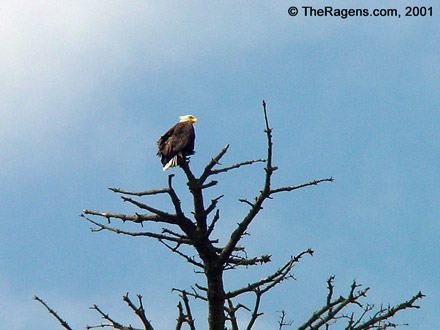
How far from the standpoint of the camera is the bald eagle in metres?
9.66

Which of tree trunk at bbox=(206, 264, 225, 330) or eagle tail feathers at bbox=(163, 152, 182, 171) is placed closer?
tree trunk at bbox=(206, 264, 225, 330)

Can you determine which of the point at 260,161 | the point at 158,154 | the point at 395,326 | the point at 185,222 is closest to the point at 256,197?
the point at 260,161

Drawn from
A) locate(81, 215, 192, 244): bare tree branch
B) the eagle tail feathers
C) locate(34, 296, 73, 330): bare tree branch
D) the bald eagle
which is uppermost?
the bald eagle

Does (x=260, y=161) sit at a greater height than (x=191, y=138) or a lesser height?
lesser

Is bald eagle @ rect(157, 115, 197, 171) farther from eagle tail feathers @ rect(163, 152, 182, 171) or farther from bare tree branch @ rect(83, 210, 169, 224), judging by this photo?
bare tree branch @ rect(83, 210, 169, 224)

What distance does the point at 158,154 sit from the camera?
1011cm

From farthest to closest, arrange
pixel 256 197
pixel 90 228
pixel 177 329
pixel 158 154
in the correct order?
pixel 158 154 < pixel 90 228 < pixel 256 197 < pixel 177 329

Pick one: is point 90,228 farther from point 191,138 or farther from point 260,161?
point 191,138

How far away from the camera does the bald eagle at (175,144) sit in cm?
966

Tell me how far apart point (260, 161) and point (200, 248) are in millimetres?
1368

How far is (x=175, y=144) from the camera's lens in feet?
32.7

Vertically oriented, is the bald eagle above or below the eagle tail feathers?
above

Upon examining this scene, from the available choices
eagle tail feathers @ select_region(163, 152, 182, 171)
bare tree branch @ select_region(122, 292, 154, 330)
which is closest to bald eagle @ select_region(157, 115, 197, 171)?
eagle tail feathers @ select_region(163, 152, 182, 171)

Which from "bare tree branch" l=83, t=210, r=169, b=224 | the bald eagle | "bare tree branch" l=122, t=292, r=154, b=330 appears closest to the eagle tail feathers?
the bald eagle
